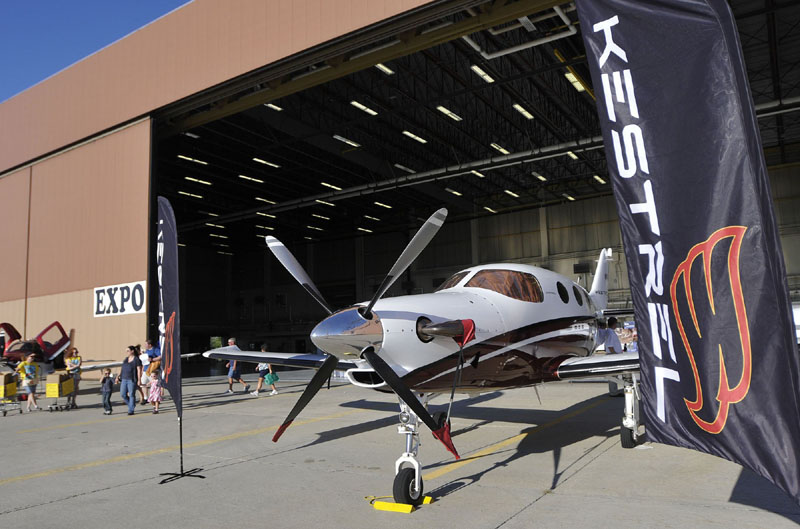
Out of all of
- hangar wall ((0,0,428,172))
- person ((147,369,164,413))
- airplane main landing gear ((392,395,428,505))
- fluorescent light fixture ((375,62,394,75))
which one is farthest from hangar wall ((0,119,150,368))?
airplane main landing gear ((392,395,428,505))

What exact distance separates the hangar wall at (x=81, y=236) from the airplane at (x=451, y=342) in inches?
583

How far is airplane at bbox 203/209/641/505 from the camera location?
17.7 feet

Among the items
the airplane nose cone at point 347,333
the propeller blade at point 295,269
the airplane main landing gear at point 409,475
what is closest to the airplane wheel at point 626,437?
the airplane main landing gear at point 409,475

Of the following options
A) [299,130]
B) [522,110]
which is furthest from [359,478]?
[299,130]

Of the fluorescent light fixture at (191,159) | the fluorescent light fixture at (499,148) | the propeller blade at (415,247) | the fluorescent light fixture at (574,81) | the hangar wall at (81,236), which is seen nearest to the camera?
the propeller blade at (415,247)

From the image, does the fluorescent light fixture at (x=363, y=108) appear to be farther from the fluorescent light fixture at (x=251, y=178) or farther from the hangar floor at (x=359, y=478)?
the hangar floor at (x=359, y=478)

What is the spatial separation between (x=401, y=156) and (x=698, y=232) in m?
31.3

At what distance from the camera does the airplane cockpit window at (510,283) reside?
7.52 meters

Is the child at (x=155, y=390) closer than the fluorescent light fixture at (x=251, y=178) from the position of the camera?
Yes

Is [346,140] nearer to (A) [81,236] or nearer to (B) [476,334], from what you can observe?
(A) [81,236]

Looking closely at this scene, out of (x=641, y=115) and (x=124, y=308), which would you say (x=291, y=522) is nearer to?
(x=641, y=115)

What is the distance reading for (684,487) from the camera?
235 inches

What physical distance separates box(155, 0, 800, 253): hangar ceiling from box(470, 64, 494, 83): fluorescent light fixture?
6 cm

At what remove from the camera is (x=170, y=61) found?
2011cm
